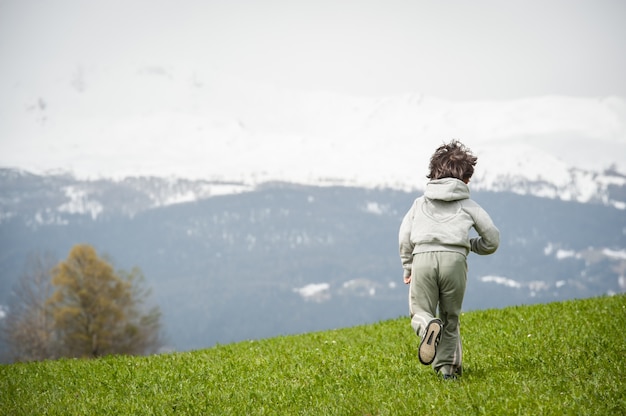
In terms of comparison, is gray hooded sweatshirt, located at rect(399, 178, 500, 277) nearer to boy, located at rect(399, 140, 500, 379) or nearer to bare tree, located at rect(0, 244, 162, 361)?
boy, located at rect(399, 140, 500, 379)

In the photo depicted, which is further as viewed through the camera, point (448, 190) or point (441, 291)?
point (441, 291)

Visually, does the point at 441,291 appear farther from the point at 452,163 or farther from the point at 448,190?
the point at 452,163

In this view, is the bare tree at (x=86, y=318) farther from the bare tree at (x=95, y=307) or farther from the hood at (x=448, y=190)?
the hood at (x=448, y=190)

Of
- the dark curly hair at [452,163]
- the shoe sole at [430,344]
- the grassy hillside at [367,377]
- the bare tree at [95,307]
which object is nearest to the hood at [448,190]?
the dark curly hair at [452,163]

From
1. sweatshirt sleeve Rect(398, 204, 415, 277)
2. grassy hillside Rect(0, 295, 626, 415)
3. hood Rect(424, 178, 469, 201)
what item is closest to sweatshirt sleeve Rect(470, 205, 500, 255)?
hood Rect(424, 178, 469, 201)

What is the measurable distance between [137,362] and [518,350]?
7649 millimetres

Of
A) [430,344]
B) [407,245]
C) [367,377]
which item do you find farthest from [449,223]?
[367,377]

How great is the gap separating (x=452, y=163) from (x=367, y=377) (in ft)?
12.0

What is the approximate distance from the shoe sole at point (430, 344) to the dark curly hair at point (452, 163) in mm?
2074

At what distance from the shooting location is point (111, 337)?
A: 85.4 m

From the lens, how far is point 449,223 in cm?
1013

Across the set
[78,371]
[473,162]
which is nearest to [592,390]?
[473,162]

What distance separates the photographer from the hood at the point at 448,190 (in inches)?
400

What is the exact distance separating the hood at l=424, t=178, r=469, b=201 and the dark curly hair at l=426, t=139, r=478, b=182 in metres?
0.13
